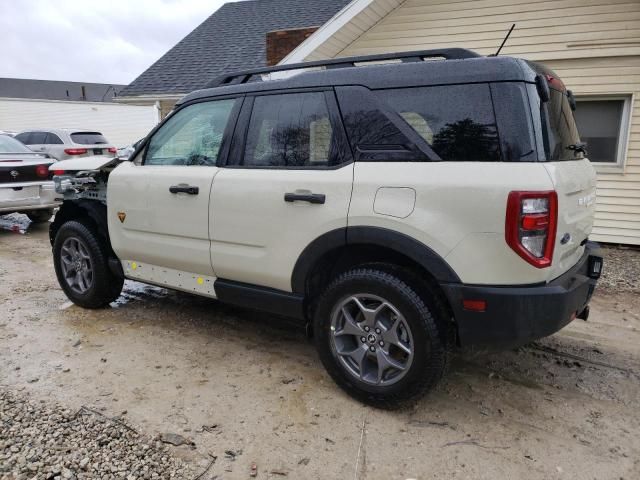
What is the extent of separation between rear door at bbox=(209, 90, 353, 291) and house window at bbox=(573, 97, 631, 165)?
5.91 m

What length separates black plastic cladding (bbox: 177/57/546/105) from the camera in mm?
2510

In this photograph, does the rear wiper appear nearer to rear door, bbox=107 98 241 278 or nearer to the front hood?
rear door, bbox=107 98 241 278

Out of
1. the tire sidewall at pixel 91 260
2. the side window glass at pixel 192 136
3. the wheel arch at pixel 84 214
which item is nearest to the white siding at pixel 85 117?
the wheel arch at pixel 84 214

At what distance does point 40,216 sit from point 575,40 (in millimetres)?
9725

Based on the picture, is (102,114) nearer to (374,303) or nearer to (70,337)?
(70,337)

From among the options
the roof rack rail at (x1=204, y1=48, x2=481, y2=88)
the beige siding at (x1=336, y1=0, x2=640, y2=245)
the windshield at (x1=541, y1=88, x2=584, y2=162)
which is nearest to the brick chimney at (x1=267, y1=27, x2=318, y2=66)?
the beige siding at (x1=336, y1=0, x2=640, y2=245)

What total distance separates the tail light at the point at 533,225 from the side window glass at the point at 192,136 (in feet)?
6.88

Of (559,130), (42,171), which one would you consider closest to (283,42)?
(42,171)

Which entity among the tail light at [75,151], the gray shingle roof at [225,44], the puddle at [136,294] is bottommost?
the puddle at [136,294]

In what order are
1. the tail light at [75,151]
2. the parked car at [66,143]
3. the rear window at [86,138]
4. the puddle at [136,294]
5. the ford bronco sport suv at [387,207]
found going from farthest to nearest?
the rear window at [86,138] → the parked car at [66,143] → the tail light at [75,151] → the puddle at [136,294] → the ford bronco sport suv at [387,207]

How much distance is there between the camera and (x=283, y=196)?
10.1 feet

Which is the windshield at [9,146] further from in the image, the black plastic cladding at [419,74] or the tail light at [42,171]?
the black plastic cladding at [419,74]

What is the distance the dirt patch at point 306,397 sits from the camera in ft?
8.32

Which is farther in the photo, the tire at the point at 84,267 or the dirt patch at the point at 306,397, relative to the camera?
the tire at the point at 84,267
